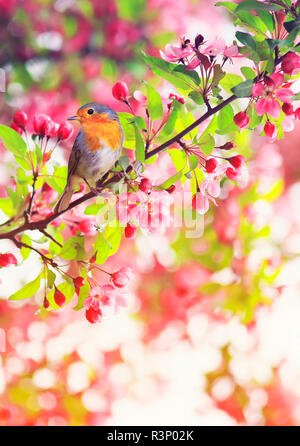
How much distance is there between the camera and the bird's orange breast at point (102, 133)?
84cm

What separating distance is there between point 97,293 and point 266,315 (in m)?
1.99

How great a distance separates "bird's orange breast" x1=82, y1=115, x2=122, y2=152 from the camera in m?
0.84

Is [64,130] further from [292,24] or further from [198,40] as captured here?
[292,24]

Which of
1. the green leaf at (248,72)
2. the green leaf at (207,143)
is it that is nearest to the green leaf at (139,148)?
the green leaf at (207,143)

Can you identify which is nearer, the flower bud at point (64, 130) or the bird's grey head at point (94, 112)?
the bird's grey head at point (94, 112)

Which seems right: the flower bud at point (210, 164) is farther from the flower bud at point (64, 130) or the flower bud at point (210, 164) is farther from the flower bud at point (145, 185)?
the flower bud at point (64, 130)

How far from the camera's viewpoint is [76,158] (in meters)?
0.86

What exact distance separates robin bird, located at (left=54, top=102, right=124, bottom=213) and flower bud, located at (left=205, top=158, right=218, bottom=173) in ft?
0.59

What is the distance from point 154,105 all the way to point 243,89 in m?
0.20

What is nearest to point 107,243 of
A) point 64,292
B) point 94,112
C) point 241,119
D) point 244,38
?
point 64,292

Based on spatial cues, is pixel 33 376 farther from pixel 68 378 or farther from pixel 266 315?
pixel 266 315

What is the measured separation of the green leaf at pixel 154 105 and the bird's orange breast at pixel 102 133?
8cm
